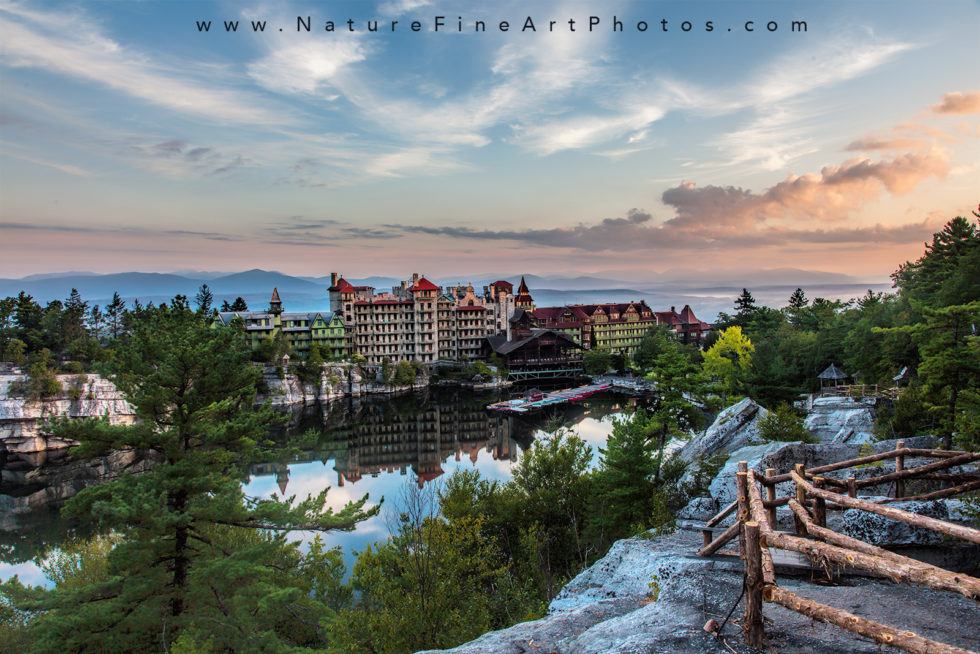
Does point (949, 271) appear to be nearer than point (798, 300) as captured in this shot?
Yes

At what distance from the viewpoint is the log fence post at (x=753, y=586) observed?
498cm

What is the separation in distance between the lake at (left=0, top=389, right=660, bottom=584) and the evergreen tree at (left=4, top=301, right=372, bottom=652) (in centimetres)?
462

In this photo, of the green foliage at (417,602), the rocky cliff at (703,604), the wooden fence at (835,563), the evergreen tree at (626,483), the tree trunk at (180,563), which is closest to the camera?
the wooden fence at (835,563)

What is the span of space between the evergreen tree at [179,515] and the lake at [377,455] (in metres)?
4.62

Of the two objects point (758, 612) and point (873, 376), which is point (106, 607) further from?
point (873, 376)

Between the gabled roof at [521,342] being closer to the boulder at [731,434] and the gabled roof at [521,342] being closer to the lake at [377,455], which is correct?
the lake at [377,455]

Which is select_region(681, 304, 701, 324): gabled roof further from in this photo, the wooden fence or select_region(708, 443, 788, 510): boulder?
the wooden fence

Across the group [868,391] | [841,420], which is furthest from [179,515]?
[868,391]

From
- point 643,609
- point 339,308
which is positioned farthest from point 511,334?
point 643,609

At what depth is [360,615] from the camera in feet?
38.5

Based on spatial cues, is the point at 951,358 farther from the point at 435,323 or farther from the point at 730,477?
the point at 435,323

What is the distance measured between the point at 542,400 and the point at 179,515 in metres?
47.5

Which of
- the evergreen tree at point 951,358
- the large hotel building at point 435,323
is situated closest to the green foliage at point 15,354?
the large hotel building at point 435,323

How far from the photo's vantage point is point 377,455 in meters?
40.5
